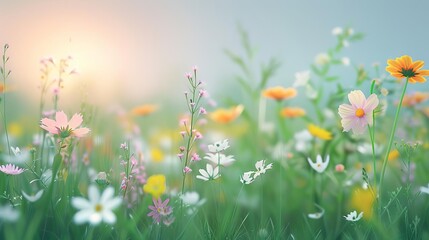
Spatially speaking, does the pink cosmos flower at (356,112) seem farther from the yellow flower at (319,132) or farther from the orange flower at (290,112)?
the orange flower at (290,112)

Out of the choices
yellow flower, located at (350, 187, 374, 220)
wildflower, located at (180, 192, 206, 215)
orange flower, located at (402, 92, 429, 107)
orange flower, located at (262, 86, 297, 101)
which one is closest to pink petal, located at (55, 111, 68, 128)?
wildflower, located at (180, 192, 206, 215)

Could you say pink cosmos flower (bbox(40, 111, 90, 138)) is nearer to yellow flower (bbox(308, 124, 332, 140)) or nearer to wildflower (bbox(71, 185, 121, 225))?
wildflower (bbox(71, 185, 121, 225))

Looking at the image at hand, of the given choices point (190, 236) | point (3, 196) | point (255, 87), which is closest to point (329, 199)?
point (255, 87)

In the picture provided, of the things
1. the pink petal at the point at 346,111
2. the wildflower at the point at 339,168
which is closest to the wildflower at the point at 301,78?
the wildflower at the point at 339,168

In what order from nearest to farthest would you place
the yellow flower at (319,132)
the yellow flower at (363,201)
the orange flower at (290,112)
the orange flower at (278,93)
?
the yellow flower at (363,201)
the yellow flower at (319,132)
the orange flower at (278,93)
the orange flower at (290,112)

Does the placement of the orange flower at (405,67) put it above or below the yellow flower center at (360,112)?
above

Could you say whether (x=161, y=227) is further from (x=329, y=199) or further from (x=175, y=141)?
(x=329, y=199)

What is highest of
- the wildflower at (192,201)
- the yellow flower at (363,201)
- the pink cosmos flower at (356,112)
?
the pink cosmos flower at (356,112)
